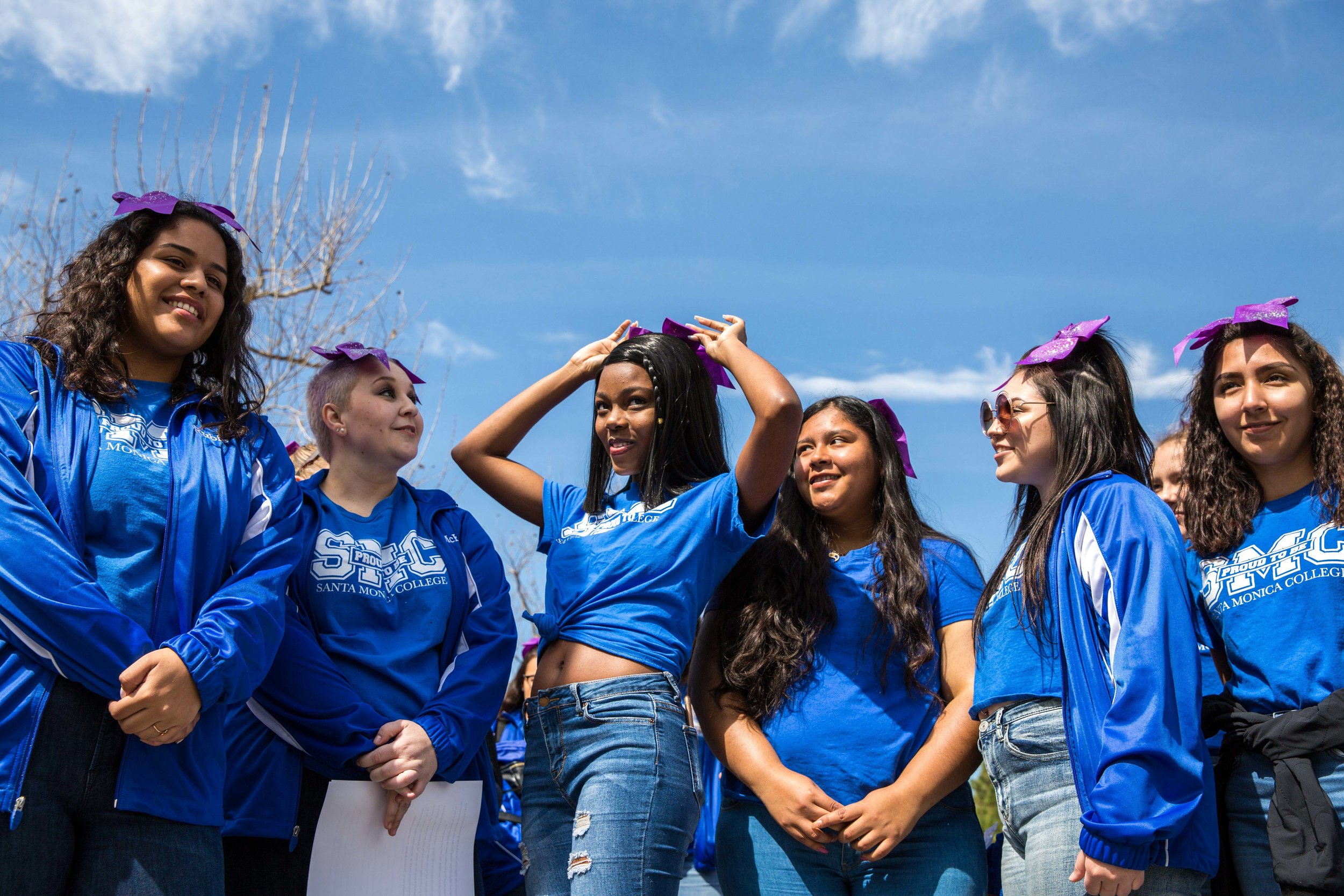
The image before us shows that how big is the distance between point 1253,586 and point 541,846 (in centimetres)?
205

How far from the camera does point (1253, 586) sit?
9.57ft

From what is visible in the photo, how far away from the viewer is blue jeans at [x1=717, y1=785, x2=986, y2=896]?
9.69 ft

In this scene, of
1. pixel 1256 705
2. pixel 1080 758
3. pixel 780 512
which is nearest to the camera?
pixel 1080 758

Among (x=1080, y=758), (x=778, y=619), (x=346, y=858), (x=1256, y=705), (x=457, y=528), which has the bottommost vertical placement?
(x=346, y=858)

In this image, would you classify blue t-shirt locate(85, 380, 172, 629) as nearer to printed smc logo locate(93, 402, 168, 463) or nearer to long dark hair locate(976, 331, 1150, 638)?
printed smc logo locate(93, 402, 168, 463)

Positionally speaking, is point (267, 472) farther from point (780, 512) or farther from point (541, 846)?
point (780, 512)

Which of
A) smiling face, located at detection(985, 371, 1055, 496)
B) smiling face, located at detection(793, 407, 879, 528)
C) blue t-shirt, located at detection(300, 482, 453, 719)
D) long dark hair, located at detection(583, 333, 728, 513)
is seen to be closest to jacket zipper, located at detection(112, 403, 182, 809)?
blue t-shirt, located at detection(300, 482, 453, 719)

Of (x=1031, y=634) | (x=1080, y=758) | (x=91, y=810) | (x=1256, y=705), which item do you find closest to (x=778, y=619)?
(x=1031, y=634)

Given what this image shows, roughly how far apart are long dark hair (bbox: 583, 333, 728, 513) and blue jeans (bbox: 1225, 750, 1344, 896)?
1673mm

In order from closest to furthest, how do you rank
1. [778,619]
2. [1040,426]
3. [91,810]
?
[91,810], [1040,426], [778,619]

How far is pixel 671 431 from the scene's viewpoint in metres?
3.48

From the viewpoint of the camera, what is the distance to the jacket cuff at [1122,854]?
7.47ft

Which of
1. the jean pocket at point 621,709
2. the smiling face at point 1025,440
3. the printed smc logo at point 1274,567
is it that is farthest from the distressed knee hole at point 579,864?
the printed smc logo at point 1274,567

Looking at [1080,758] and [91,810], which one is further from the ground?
[1080,758]
